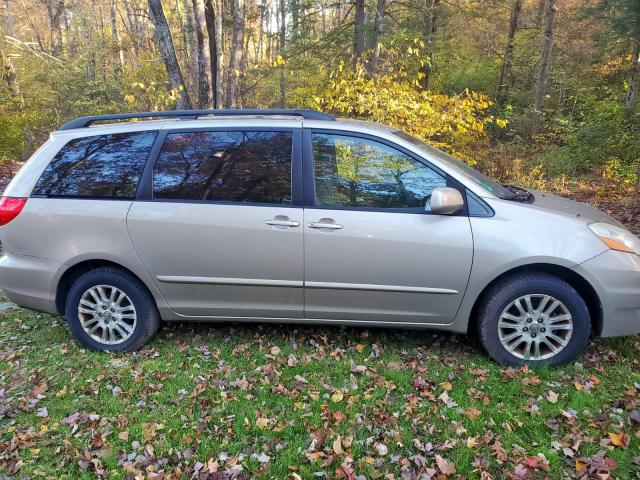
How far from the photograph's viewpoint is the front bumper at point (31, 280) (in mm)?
3822

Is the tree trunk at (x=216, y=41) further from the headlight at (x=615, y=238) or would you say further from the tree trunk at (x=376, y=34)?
the headlight at (x=615, y=238)

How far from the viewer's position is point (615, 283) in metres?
3.27

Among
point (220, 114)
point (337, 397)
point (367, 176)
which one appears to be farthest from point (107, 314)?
point (367, 176)

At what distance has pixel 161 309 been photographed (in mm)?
3848

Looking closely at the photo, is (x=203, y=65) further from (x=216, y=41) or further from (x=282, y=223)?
(x=282, y=223)

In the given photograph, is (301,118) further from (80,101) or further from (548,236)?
(80,101)

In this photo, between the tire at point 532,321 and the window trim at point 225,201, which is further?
the window trim at point 225,201

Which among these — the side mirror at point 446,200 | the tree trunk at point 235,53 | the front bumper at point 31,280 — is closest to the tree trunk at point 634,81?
the tree trunk at point 235,53

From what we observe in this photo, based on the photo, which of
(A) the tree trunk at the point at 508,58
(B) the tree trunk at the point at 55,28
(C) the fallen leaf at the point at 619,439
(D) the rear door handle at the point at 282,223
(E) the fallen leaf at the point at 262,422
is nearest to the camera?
(C) the fallen leaf at the point at 619,439

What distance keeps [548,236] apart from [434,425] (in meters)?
1.52

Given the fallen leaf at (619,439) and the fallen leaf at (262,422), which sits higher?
the fallen leaf at (619,439)

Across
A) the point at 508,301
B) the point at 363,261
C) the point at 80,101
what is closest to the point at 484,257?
the point at 508,301

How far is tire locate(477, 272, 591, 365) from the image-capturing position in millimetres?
3328

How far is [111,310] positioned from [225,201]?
1.35m
